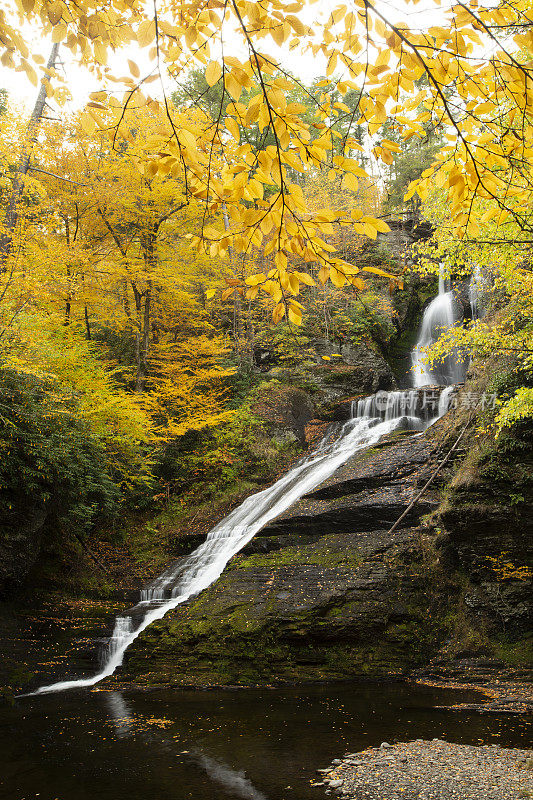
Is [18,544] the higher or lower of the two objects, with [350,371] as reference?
lower

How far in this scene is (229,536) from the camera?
37.3 feet

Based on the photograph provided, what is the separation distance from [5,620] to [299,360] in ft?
40.0

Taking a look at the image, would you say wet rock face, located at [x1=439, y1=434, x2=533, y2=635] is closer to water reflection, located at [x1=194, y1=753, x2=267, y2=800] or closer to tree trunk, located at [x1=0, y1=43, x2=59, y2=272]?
water reflection, located at [x1=194, y1=753, x2=267, y2=800]

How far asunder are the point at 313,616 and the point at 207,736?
2.88m

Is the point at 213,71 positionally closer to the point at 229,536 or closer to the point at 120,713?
the point at 120,713

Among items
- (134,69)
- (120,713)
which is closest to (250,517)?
(120,713)

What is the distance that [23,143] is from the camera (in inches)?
387

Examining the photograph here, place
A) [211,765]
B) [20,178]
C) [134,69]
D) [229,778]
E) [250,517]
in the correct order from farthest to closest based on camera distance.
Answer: [250,517], [20,178], [211,765], [229,778], [134,69]

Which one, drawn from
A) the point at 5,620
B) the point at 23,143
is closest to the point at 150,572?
the point at 5,620

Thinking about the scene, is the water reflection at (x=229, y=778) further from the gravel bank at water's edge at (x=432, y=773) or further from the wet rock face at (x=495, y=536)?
the wet rock face at (x=495, y=536)

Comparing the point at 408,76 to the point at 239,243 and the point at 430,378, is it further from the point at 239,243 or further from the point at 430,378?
the point at 430,378

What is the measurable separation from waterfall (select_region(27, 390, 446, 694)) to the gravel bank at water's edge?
4879 mm


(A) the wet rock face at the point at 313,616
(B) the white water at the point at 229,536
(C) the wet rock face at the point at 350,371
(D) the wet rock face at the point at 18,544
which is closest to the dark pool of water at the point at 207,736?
(A) the wet rock face at the point at 313,616

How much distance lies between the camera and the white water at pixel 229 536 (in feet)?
28.2
